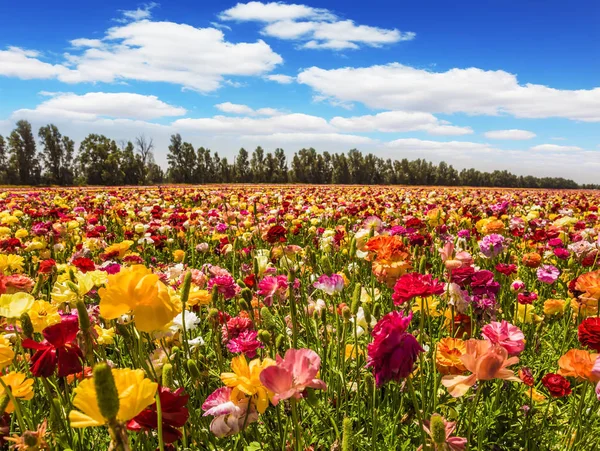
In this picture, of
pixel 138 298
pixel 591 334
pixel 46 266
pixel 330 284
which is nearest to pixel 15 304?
pixel 138 298

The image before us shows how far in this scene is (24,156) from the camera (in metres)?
63.2

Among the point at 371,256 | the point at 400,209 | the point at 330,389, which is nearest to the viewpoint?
the point at 330,389

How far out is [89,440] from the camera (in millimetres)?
1876

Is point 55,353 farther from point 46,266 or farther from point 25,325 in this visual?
point 46,266

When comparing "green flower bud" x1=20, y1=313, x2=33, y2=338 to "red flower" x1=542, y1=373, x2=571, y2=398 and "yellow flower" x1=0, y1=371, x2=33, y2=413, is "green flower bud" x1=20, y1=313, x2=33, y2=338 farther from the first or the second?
"red flower" x1=542, y1=373, x2=571, y2=398

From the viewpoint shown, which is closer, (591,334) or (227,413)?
(227,413)

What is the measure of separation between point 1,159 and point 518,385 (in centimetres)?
8222

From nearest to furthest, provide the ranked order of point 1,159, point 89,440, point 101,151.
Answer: point 89,440 < point 101,151 < point 1,159

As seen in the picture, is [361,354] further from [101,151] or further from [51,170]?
[51,170]

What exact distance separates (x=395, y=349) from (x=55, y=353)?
40.8 inches

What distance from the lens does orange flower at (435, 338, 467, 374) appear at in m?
1.41

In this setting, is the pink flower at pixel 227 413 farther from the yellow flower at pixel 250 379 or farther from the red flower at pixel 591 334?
the red flower at pixel 591 334

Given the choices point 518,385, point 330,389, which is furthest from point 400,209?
point 330,389

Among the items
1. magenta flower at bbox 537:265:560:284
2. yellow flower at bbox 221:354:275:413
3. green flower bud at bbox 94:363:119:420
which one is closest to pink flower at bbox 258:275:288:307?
yellow flower at bbox 221:354:275:413
